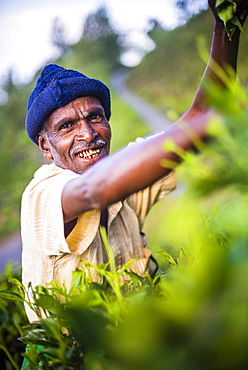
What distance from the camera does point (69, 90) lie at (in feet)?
5.36

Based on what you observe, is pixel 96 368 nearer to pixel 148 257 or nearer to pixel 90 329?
pixel 90 329

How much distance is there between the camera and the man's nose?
5.48 ft

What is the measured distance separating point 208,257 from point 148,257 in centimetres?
141

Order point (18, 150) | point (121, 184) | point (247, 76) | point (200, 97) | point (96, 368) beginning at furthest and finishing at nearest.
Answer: point (18, 150), point (247, 76), point (200, 97), point (121, 184), point (96, 368)

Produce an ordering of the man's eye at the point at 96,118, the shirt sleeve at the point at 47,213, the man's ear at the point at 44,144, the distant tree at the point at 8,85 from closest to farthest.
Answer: the shirt sleeve at the point at 47,213 < the man's eye at the point at 96,118 < the man's ear at the point at 44,144 < the distant tree at the point at 8,85

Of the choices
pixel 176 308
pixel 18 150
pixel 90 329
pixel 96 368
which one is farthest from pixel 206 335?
pixel 18 150

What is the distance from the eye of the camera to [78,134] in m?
1.69

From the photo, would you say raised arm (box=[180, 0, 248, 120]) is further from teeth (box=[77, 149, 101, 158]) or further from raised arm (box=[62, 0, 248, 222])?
teeth (box=[77, 149, 101, 158])

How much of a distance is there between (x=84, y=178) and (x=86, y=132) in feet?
2.17

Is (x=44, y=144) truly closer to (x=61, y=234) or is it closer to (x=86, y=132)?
(x=86, y=132)

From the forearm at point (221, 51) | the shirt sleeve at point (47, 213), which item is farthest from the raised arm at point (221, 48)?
the shirt sleeve at point (47, 213)

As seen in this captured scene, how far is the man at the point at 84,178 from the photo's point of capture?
0.92m

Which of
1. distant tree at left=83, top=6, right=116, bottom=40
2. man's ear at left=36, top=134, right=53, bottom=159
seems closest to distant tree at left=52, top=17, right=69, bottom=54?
distant tree at left=83, top=6, right=116, bottom=40

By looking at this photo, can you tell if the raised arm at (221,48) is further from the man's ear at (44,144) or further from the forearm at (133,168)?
the man's ear at (44,144)
